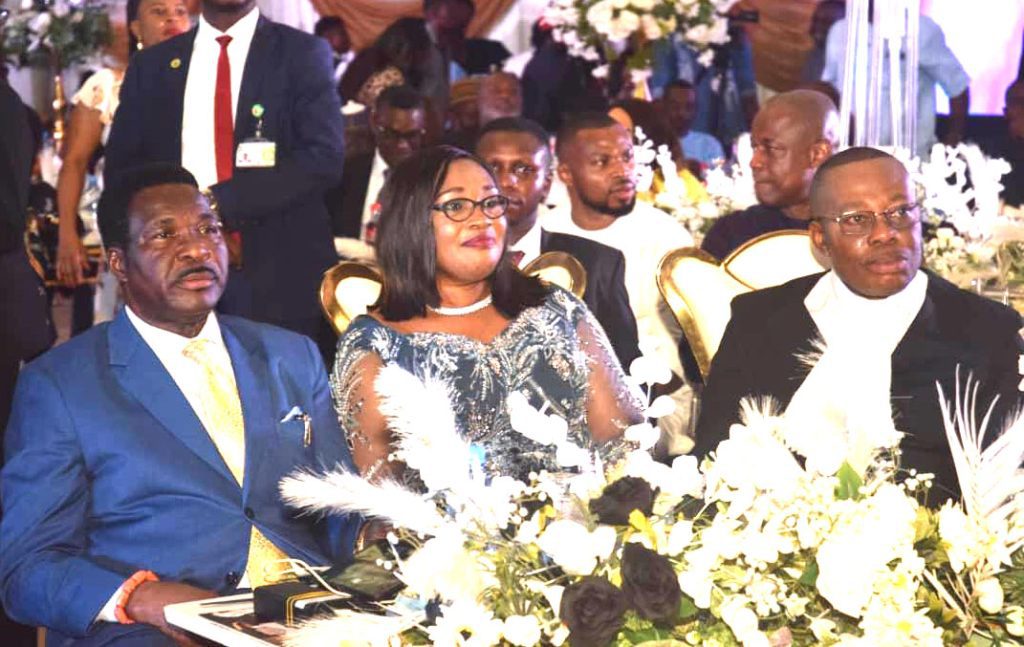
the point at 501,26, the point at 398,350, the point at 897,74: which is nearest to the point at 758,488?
the point at 398,350

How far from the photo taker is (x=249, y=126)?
4996 millimetres

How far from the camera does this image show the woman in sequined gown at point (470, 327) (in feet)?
12.4

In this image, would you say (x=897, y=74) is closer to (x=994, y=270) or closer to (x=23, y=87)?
(x=994, y=270)

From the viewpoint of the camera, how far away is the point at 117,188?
3.51 metres

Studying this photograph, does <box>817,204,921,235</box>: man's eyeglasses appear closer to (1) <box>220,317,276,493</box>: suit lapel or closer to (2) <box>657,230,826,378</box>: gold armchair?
(2) <box>657,230,826,378</box>: gold armchair

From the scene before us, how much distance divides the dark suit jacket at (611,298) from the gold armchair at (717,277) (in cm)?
31

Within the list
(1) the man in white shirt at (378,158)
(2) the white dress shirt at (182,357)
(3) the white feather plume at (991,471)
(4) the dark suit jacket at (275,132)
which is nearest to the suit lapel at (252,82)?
(4) the dark suit jacket at (275,132)

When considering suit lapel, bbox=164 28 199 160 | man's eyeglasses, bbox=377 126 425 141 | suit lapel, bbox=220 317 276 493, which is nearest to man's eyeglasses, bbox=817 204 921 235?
suit lapel, bbox=220 317 276 493

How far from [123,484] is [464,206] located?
1.05 m

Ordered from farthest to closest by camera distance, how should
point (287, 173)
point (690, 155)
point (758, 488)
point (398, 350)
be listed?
point (690, 155) < point (287, 173) < point (398, 350) < point (758, 488)

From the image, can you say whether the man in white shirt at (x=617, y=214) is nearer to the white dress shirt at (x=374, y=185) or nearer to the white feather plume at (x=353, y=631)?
the white dress shirt at (x=374, y=185)

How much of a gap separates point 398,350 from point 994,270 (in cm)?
223

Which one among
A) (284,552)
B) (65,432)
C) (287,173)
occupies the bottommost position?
(284,552)

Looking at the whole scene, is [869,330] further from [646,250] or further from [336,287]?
[646,250]
